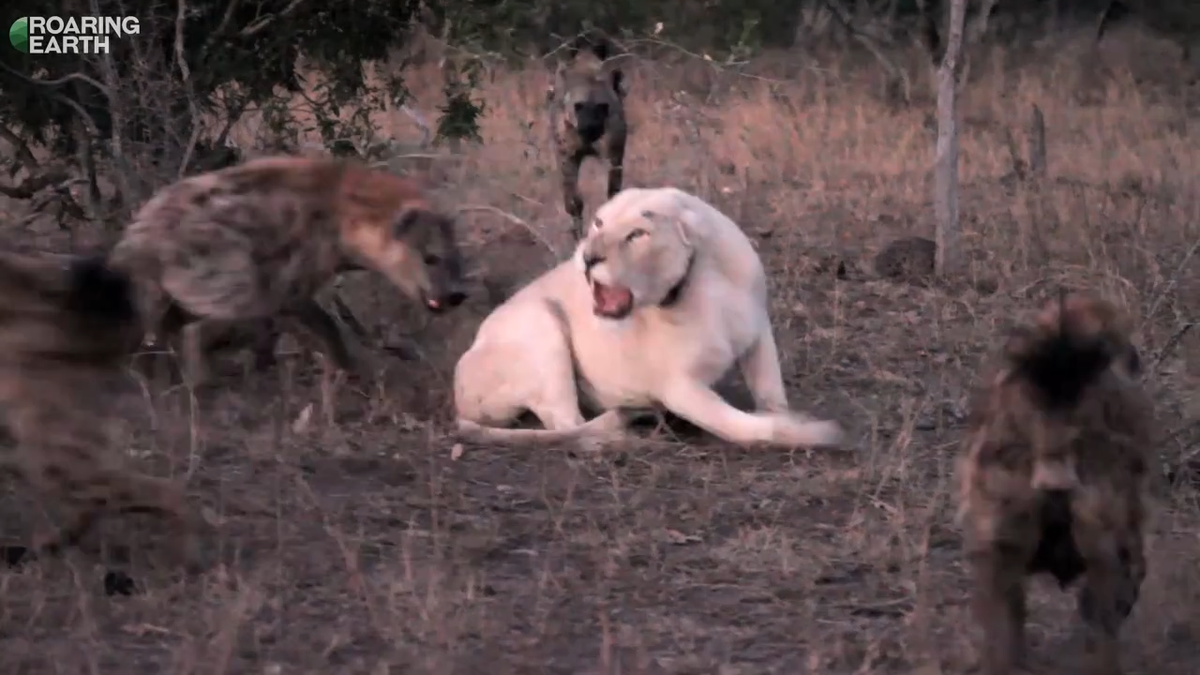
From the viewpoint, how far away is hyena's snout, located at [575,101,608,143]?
35.7 ft

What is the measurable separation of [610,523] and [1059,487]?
1.94 m

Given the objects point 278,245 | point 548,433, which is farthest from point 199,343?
point 548,433

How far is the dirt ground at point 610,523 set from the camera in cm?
430

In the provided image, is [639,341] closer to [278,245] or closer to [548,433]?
[548,433]

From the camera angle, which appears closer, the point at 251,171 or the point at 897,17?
A: the point at 251,171

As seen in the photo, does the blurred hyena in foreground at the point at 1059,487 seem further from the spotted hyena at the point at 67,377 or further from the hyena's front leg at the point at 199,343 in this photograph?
the hyena's front leg at the point at 199,343

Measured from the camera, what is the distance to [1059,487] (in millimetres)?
3670

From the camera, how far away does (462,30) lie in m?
8.38

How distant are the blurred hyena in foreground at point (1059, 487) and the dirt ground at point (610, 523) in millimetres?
419

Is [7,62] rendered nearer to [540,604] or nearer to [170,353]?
[170,353]

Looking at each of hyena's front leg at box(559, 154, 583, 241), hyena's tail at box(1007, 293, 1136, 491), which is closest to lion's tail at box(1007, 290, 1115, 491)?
hyena's tail at box(1007, 293, 1136, 491)

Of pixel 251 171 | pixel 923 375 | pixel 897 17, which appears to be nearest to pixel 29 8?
pixel 251 171

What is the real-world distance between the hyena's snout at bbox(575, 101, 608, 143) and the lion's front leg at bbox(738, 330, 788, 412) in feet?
15.2

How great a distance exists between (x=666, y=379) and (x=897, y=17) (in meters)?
20.7
